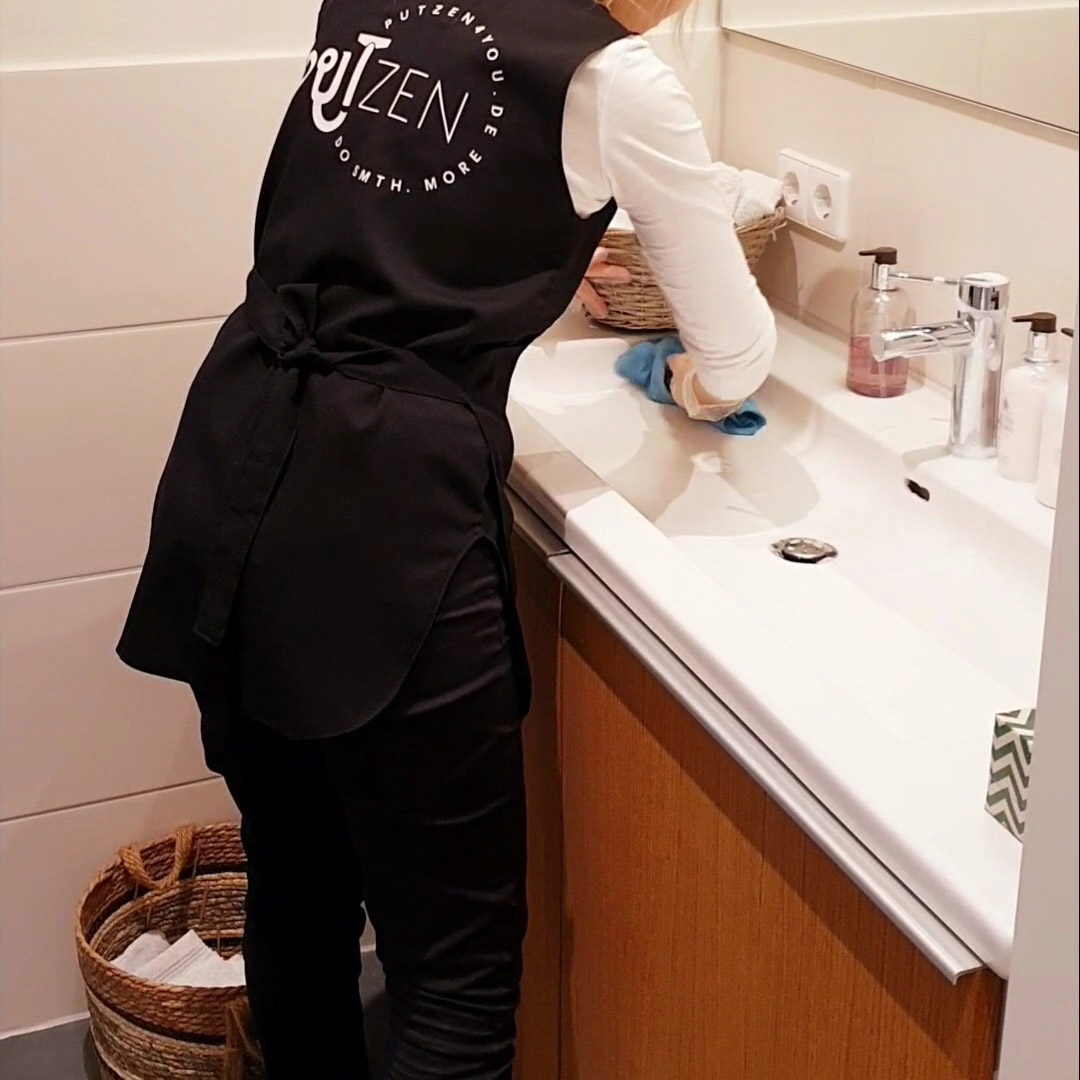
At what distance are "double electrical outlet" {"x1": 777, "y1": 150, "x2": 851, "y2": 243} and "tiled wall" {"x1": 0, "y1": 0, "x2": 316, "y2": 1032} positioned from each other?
0.54 meters

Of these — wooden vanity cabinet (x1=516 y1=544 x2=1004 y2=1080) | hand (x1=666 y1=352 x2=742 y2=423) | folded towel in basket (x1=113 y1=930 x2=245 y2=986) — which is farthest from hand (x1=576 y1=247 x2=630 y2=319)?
folded towel in basket (x1=113 y1=930 x2=245 y2=986)

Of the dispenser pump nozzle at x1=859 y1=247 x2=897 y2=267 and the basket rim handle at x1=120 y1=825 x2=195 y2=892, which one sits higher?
the dispenser pump nozzle at x1=859 y1=247 x2=897 y2=267

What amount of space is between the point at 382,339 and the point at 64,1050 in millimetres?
1225

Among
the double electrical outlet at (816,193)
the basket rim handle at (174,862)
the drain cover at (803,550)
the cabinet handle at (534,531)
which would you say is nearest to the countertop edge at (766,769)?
the cabinet handle at (534,531)

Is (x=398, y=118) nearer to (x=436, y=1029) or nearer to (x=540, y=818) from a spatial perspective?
(x=540, y=818)

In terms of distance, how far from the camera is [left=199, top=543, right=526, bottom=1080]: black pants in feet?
4.13

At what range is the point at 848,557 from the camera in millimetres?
1405

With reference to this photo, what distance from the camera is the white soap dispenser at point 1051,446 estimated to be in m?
1.30

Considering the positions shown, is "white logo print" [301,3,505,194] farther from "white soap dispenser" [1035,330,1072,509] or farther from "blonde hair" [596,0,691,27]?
"white soap dispenser" [1035,330,1072,509]

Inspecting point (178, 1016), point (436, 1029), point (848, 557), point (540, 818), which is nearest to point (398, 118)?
point (848, 557)

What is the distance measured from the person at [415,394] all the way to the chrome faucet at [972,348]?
130mm

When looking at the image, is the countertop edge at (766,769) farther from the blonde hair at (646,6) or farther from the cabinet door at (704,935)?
the blonde hair at (646,6)

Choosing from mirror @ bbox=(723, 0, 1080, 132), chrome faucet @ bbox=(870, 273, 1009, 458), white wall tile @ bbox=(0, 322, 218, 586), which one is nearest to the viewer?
mirror @ bbox=(723, 0, 1080, 132)

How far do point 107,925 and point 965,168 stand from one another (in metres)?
1.29
